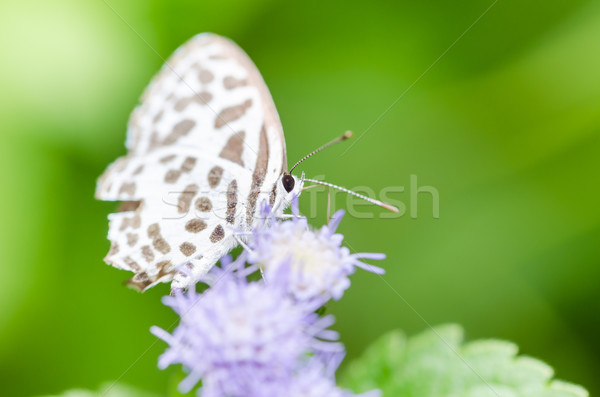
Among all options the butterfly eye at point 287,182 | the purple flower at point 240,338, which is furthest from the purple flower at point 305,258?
the butterfly eye at point 287,182

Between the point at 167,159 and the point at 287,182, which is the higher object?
the point at 287,182

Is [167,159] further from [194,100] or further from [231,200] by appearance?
[231,200]

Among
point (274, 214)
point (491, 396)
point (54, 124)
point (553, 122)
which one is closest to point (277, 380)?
point (274, 214)

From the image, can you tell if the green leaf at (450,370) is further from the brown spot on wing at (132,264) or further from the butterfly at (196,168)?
the brown spot on wing at (132,264)

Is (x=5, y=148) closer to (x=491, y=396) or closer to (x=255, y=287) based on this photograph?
(x=255, y=287)

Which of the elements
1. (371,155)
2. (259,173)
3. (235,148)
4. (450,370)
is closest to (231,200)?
(259,173)

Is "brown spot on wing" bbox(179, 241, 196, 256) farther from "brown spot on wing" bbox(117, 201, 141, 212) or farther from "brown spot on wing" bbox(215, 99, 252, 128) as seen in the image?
"brown spot on wing" bbox(215, 99, 252, 128)
